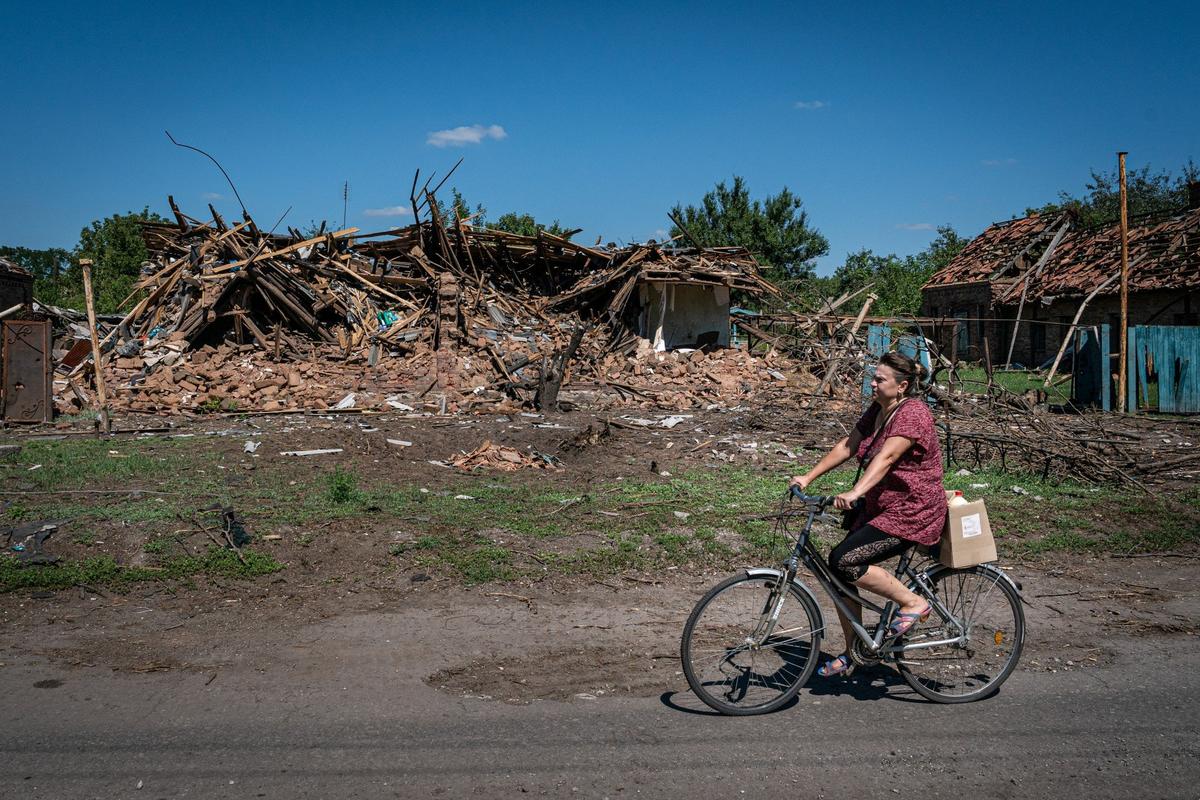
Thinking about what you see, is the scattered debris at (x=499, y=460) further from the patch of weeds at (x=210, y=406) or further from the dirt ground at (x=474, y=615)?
the patch of weeds at (x=210, y=406)

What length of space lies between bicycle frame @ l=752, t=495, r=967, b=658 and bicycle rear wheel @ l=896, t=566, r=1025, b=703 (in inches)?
1.3

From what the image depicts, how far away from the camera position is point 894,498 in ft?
14.3

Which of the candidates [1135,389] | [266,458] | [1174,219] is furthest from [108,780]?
[1174,219]

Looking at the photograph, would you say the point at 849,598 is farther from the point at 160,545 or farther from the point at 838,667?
the point at 160,545

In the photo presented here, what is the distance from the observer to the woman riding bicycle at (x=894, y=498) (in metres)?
4.28

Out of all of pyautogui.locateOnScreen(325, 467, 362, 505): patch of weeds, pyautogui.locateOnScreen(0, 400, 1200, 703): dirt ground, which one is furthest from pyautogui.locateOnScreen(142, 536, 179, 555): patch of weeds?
pyautogui.locateOnScreen(325, 467, 362, 505): patch of weeds

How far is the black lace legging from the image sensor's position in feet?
14.1

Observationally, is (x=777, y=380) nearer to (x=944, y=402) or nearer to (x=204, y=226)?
(x=944, y=402)

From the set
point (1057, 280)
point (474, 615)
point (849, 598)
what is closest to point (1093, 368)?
point (1057, 280)

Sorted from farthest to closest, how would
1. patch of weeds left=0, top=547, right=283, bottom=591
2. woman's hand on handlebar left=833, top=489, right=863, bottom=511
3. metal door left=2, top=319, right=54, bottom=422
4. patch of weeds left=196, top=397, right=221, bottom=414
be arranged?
patch of weeds left=196, top=397, right=221, bottom=414
metal door left=2, top=319, right=54, bottom=422
patch of weeds left=0, top=547, right=283, bottom=591
woman's hand on handlebar left=833, top=489, right=863, bottom=511

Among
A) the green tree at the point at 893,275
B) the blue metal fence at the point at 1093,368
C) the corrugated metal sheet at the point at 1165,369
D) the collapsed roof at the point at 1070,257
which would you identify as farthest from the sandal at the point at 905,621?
the green tree at the point at 893,275

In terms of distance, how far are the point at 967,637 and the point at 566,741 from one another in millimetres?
2246

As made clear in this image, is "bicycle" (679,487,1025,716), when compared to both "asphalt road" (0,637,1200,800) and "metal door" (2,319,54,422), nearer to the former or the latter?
"asphalt road" (0,637,1200,800)

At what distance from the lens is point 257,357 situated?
798 inches
